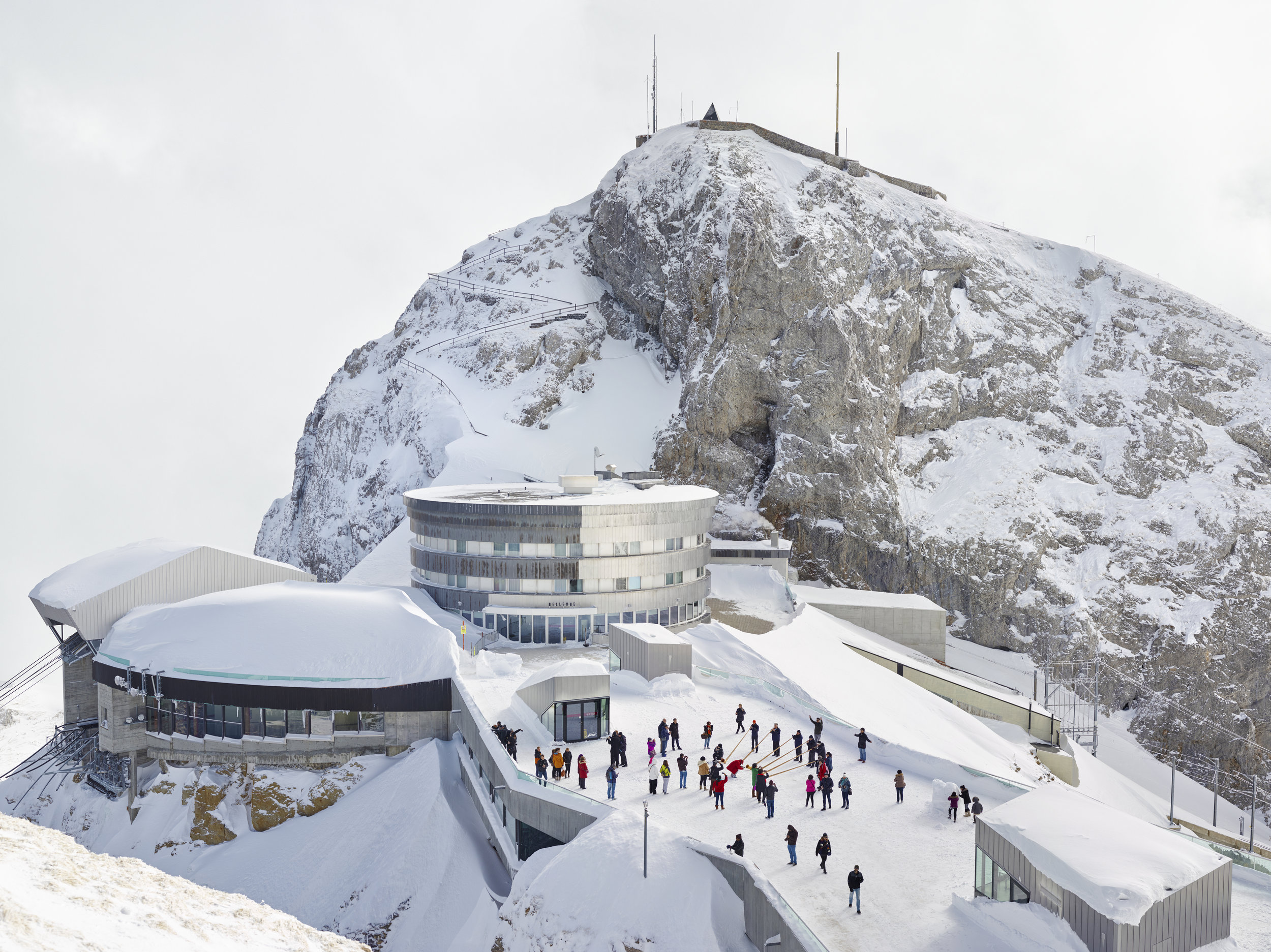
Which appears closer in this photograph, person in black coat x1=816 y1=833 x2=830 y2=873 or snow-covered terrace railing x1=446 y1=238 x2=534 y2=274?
person in black coat x1=816 y1=833 x2=830 y2=873

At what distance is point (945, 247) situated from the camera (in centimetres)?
9062

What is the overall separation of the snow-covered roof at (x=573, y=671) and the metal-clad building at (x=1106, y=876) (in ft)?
41.4

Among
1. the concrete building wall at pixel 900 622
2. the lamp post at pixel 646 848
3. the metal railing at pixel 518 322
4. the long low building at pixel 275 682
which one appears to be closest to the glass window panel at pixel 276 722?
the long low building at pixel 275 682

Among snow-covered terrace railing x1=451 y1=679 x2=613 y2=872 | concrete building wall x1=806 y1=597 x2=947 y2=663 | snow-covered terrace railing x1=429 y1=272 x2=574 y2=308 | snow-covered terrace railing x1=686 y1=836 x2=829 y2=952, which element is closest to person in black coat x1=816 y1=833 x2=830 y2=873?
snow-covered terrace railing x1=686 y1=836 x2=829 y2=952

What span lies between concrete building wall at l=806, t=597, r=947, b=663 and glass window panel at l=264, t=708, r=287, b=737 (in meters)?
37.6

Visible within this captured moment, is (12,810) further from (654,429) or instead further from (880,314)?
(880,314)

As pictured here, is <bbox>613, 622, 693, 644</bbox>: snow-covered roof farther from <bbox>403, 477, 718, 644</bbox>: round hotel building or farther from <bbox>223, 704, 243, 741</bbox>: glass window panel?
<bbox>223, 704, 243, 741</bbox>: glass window panel

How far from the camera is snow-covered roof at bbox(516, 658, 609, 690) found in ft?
89.7

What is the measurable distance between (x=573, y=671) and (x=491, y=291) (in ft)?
260

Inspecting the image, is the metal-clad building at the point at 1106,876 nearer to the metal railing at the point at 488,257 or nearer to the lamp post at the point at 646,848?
the lamp post at the point at 646,848

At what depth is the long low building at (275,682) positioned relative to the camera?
32188 mm

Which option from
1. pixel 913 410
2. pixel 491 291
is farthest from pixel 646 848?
pixel 491 291

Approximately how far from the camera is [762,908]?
17609 millimetres

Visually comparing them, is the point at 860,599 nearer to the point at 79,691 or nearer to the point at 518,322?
the point at 79,691
